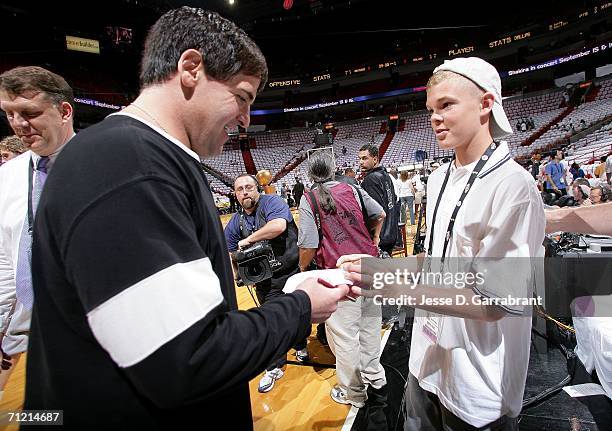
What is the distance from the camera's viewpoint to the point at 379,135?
97.6 ft

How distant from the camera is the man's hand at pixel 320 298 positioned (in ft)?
2.82

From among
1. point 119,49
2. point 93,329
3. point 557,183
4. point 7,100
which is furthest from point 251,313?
Result: point 119,49

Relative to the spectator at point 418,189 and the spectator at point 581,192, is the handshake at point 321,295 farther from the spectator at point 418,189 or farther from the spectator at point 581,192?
the spectator at point 418,189

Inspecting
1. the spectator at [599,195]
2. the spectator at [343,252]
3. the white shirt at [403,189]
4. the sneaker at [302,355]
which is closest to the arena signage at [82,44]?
the white shirt at [403,189]

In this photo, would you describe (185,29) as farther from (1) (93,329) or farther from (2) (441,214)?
(2) (441,214)

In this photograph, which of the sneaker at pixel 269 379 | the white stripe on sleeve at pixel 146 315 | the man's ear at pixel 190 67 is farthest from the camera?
the sneaker at pixel 269 379

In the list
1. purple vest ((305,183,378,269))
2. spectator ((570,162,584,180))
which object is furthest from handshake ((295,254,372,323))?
spectator ((570,162,584,180))

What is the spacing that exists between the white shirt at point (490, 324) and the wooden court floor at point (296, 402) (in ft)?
5.55

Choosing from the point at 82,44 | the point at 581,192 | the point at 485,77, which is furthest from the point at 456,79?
the point at 82,44

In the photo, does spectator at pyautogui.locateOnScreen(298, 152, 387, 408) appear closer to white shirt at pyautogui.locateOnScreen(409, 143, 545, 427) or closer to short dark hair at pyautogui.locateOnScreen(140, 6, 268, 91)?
white shirt at pyautogui.locateOnScreen(409, 143, 545, 427)

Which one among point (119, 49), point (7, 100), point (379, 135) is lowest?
point (7, 100)

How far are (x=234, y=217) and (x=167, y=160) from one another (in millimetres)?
2645

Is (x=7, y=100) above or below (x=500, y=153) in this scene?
above

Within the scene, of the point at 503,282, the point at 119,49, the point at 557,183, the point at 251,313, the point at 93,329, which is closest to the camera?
the point at 93,329
